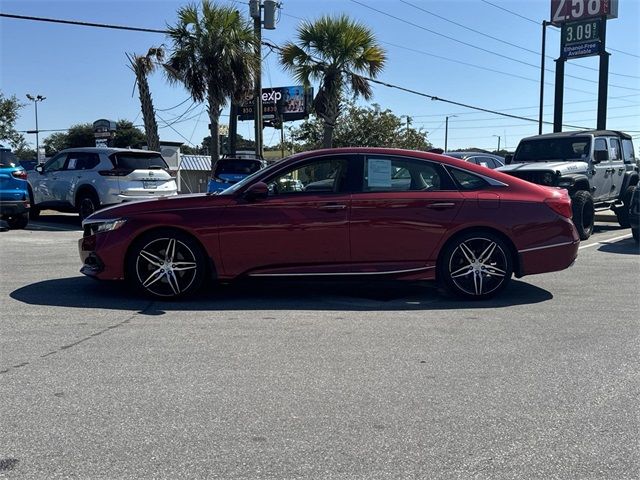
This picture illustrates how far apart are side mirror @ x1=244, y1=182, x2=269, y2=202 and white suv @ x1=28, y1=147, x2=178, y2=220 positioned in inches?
316

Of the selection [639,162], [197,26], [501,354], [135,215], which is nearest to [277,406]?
[501,354]

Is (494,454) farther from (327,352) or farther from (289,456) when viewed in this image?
(327,352)

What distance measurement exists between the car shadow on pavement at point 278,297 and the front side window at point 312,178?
1022 mm

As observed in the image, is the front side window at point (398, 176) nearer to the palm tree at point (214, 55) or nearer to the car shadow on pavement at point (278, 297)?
the car shadow on pavement at point (278, 297)

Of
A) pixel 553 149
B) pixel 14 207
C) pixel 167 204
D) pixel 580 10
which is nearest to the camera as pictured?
pixel 167 204

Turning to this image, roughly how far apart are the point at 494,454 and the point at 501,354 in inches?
66.6

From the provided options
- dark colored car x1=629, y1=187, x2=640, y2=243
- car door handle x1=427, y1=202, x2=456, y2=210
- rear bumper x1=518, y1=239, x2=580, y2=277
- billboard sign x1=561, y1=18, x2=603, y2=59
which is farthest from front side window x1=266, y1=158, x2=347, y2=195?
billboard sign x1=561, y1=18, x2=603, y2=59

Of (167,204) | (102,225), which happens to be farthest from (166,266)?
(102,225)

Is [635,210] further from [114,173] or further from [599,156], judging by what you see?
[114,173]

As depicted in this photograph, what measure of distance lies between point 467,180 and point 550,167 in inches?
227

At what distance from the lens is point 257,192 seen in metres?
6.29

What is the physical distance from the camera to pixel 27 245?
10883 mm

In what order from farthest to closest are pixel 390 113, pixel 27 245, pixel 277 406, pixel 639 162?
pixel 390 113 < pixel 639 162 < pixel 27 245 < pixel 277 406

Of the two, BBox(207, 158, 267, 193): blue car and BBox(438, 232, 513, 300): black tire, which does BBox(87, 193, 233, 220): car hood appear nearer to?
BBox(438, 232, 513, 300): black tire
